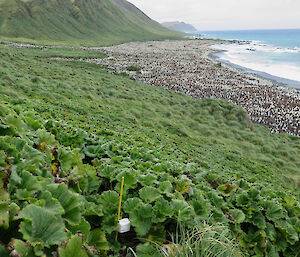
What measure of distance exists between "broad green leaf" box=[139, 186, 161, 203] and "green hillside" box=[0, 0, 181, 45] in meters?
75.4

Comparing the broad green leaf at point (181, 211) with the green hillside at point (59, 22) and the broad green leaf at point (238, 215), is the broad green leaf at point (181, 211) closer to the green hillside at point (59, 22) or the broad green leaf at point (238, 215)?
the broad green leaf at point (238, 215)

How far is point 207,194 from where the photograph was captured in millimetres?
6008

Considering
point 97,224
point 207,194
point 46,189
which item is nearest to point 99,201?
point 97,224

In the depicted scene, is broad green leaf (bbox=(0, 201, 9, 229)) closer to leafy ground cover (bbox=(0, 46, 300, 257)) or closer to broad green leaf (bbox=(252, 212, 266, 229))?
A: leafy ground cover (bbox=(0, 46, 300, 257))

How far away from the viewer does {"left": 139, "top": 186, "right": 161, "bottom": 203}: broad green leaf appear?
4.51 meters

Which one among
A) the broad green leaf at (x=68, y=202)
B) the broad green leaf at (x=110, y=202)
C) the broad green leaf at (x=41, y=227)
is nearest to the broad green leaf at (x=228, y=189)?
the broad green leaf at (x=110, y=202)

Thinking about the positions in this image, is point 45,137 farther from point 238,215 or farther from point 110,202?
point 238,215

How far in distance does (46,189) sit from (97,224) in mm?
1221

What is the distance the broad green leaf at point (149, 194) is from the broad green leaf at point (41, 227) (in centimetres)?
211

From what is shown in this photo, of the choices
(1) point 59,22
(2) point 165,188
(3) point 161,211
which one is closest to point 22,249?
(3) point 161,211

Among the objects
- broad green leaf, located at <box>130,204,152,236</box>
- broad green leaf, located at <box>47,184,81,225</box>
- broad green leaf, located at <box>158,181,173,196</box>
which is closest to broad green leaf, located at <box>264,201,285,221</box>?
broad green leaf, located at <box>158,181,173,196</box>

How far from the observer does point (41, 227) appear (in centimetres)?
258

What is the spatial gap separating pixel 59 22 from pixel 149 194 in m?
113

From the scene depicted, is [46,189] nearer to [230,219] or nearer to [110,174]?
[110,174]
